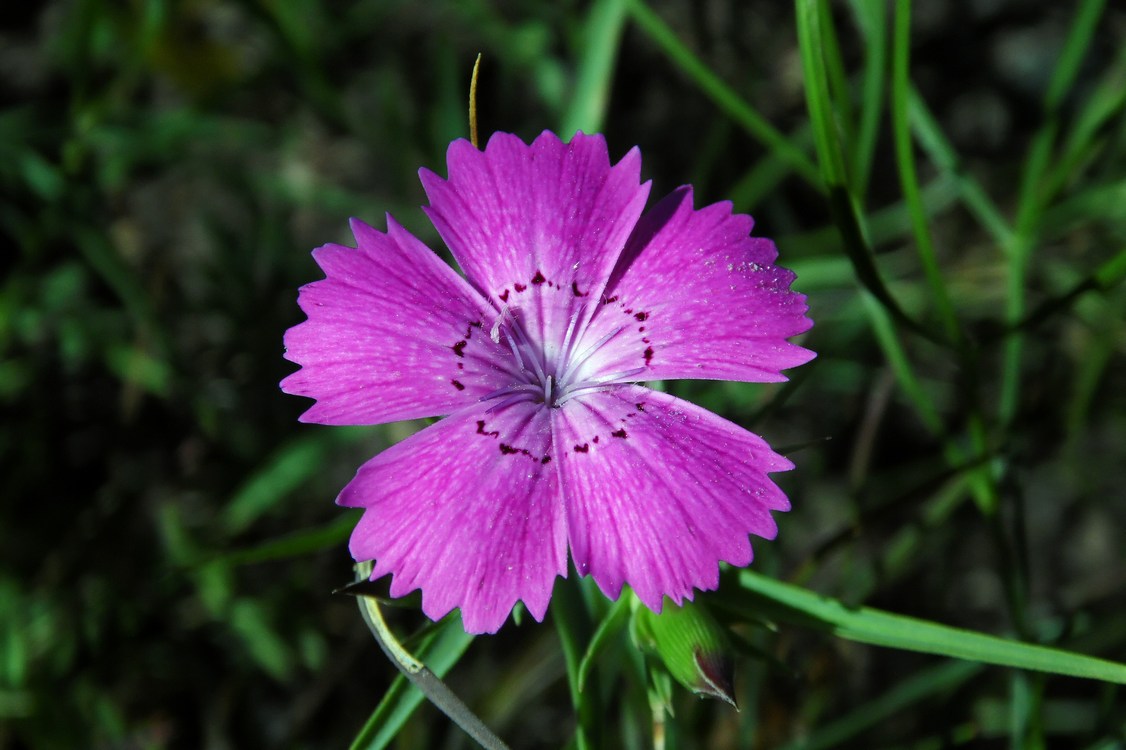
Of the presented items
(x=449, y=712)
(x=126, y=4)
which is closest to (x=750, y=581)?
(x=449, y=712)

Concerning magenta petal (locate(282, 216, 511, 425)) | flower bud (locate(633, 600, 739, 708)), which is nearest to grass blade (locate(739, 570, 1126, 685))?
flower bud (locate(633, 600, 739, 708))

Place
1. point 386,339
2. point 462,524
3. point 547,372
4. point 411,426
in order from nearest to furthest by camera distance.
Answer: point 462,524 → point 386,339 → point 547,372 → point 411,426

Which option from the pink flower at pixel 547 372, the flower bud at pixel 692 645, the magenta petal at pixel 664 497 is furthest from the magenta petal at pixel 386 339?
the flower bud at pixel 692 645

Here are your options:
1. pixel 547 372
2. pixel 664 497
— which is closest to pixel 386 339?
pixel 547 372

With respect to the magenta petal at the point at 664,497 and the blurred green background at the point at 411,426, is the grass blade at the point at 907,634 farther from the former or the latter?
the blurred green background at the point at 411,426

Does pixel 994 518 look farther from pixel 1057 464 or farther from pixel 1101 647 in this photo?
pixel 1057 464

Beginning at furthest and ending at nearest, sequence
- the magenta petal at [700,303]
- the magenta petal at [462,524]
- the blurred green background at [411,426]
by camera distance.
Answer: the blurred green background at [411,426]
the magenta petal at [700,303]
the magenta petal at [462,524]

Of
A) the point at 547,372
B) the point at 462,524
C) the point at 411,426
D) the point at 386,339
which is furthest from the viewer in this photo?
the point at 411,426

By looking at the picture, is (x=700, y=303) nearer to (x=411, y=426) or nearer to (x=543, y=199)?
(x=543, y=199)
